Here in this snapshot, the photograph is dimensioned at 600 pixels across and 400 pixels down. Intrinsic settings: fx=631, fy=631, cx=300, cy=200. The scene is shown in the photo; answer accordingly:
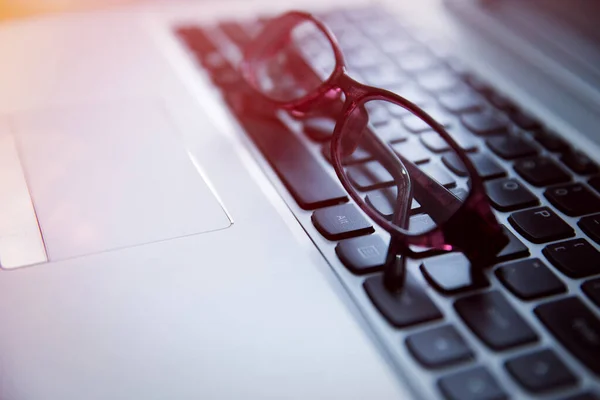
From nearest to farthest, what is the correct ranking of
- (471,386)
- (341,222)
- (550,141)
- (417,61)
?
(471,386) → (341,222) → (550,141) → (417,61)

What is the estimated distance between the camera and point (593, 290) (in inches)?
15.9

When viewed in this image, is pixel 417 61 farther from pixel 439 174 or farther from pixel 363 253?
pixel 363 253

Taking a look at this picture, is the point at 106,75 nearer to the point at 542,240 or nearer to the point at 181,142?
the point at 181,142

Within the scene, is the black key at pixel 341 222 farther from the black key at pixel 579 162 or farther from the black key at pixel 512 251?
the black key at pixel 579 162

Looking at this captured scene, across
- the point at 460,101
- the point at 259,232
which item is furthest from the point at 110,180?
the point at 460,101

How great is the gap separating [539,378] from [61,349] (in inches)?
10.6

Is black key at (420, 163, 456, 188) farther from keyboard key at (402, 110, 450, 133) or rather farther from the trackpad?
the trackpad

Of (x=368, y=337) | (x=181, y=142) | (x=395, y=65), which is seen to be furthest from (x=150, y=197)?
(x=395, y=65)

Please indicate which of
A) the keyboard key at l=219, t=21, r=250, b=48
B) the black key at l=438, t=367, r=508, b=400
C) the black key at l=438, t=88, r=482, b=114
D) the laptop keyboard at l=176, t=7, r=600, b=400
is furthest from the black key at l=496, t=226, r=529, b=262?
the keyboard key at l=219, t=21, r=250, b=48

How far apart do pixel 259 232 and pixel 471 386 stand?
0.19m

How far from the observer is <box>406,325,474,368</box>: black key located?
0.35 meters

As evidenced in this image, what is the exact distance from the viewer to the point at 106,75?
646mm

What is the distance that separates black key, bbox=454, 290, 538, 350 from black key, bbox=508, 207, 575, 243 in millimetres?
72

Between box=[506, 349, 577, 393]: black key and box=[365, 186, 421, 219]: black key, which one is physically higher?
box=[506, 349, 577, 393]: black key
